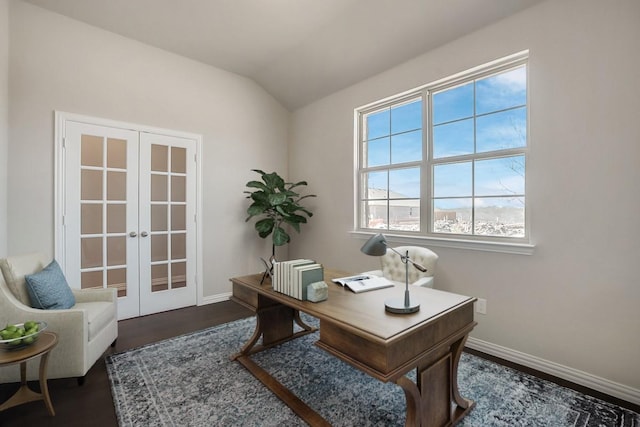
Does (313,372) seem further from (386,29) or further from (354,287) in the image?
(386,29)

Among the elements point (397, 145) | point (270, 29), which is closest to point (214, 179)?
point (270, 29)

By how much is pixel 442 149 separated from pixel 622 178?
1.35m

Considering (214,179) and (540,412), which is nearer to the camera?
(540,412)

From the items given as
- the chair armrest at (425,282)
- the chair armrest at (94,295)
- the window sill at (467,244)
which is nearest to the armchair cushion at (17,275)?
the chair armrest at (94,295)

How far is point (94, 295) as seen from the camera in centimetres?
261

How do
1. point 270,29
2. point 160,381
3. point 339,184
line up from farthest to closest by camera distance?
point 339,184 → point 270,29 → point 160,381

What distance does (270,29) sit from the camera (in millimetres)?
3361

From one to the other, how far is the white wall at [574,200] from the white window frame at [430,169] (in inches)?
3.0

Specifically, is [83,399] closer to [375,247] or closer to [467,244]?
[375,247]

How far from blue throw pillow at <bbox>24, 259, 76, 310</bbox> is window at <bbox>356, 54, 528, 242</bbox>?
2.92 metres

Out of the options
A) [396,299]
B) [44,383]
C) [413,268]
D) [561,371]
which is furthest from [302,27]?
[561,371]

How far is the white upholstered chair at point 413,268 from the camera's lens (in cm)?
274

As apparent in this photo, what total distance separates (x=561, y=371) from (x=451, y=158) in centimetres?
189

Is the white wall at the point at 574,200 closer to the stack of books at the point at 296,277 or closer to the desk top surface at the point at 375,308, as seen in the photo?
the desk top surface at the point at 375,308
